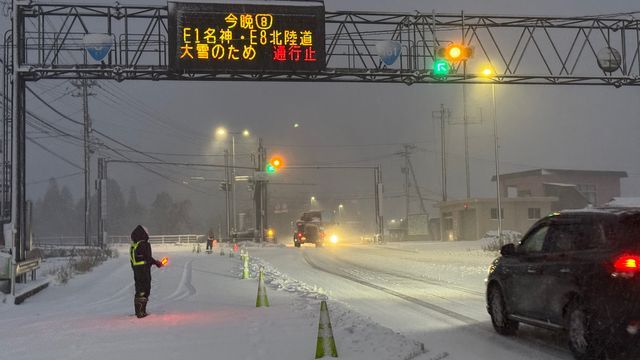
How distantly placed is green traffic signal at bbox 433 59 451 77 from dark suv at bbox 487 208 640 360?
1311 centimetres

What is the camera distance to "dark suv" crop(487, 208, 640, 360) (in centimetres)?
712

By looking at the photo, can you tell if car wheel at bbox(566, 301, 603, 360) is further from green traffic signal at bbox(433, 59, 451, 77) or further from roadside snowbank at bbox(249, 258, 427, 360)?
green traffic signal at bbox(433, 59, 451, 77)

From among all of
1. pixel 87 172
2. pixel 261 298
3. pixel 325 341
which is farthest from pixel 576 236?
pixel 87 172

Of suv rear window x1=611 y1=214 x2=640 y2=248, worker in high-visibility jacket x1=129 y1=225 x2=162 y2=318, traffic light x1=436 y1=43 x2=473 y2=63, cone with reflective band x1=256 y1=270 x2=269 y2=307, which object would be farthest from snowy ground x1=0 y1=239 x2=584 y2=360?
traffic light x1=436 y1=43 x2=473 y2=63

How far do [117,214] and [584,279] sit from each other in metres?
156

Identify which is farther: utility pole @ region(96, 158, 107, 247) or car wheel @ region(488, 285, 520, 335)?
utility pole @ region(96, 158, 107, 247)

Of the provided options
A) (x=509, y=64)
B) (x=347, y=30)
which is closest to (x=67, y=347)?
(x=347, y=30)

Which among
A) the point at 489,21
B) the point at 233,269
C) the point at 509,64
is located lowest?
the point at 233,269

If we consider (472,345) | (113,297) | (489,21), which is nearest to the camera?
(472,345)

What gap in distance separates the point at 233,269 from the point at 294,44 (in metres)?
9.87

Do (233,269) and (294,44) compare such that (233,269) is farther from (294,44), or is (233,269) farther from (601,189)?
(601,189)

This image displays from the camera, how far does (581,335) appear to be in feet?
24.8

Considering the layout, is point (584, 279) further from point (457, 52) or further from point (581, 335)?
point (457, 52)

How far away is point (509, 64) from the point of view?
22.8m
